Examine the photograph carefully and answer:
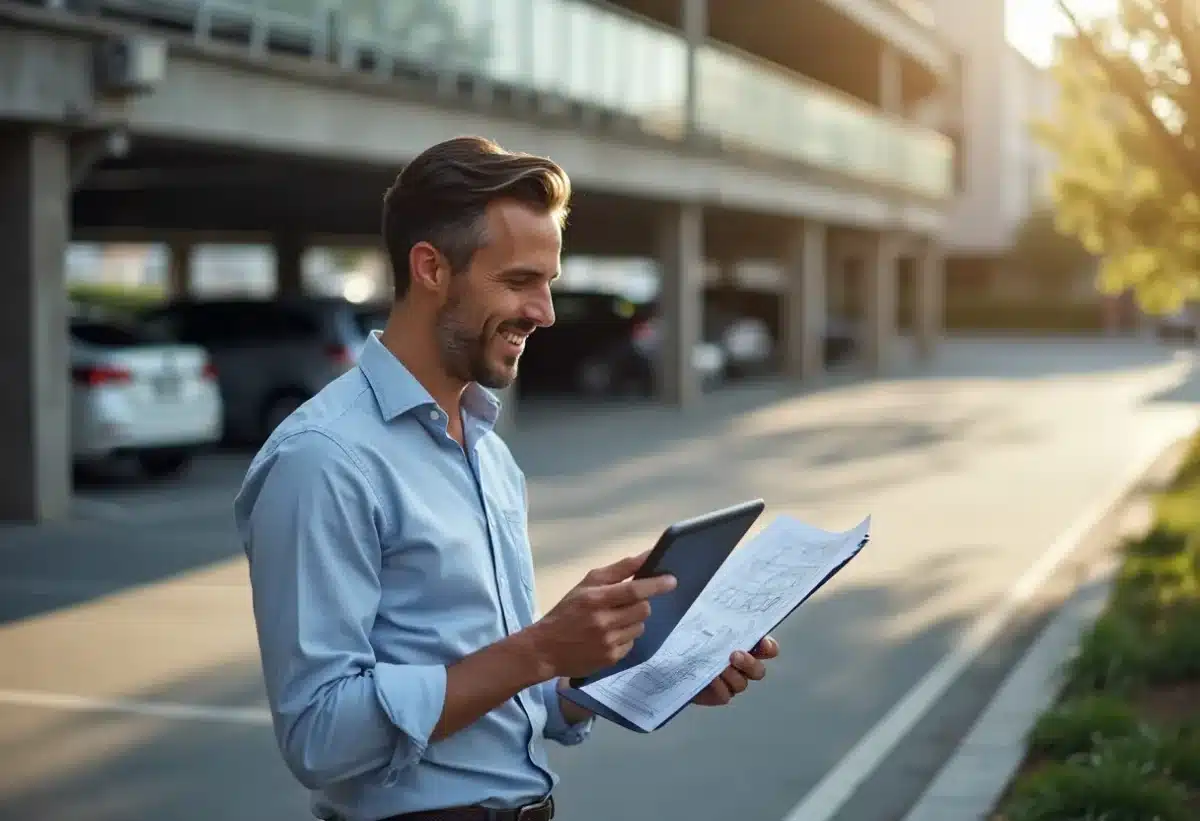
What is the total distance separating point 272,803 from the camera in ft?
20.2

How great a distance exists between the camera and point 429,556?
2.33 m

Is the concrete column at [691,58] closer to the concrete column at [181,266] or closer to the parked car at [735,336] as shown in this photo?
the parked car at [735,336]

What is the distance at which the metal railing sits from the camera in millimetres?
15281

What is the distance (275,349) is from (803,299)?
51.6 feet

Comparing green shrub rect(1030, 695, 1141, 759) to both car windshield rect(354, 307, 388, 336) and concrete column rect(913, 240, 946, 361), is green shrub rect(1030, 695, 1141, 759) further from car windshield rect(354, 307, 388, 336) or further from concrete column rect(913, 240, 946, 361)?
concrete column rect(913, 240, 946, 361)

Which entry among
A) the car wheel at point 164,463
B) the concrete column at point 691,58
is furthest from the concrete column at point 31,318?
the concrete column at point 691,58

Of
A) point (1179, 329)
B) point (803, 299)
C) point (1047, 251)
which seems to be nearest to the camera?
point (803, 299)

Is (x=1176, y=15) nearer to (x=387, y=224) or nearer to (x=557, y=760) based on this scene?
(x=557, y=760)

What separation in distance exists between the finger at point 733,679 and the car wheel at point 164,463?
1462 centimetres

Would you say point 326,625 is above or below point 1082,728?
above

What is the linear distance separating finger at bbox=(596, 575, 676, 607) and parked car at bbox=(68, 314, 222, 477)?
13.4 metres

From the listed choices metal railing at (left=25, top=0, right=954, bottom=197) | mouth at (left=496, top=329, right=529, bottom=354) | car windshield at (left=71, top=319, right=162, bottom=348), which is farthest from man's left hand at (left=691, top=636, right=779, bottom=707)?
car windshield at (left=71, top=319, right=162, bottom=348)

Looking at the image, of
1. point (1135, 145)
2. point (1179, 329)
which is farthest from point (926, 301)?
point (1135, 145)

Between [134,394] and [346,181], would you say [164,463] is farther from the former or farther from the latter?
[346,181]
